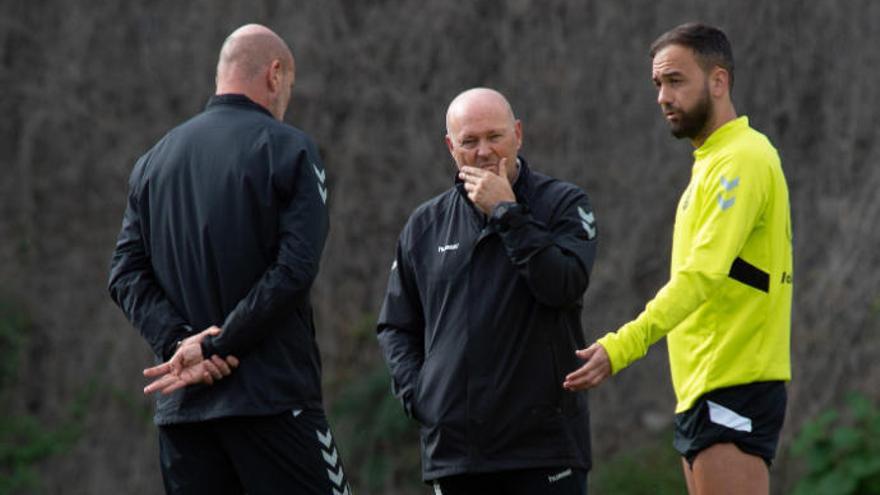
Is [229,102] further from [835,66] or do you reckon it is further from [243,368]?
[835,66]

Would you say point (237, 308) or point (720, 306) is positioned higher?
point (237, 308)

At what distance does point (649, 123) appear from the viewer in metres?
9.64

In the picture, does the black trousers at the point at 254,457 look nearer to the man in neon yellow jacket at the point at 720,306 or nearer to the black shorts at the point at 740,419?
the man in neon yellow jacket at the point at 720,306

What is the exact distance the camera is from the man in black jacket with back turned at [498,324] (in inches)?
183

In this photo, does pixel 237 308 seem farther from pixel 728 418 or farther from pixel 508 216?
pixel 728 418

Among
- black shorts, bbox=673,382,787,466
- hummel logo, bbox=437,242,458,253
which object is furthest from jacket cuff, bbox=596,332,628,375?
hummel logo, bbox=437,242,458,253

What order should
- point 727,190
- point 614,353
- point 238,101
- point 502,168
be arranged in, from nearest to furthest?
point 614,353 < point 727,190 < point 502,168 < point 238,101

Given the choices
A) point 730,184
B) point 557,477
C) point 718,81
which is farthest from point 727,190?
point 557,477

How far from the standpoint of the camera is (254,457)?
4.84 metres

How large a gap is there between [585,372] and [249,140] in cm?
131

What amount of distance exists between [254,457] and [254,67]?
1.29 m

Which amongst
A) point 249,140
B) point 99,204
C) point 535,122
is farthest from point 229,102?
point 99,204

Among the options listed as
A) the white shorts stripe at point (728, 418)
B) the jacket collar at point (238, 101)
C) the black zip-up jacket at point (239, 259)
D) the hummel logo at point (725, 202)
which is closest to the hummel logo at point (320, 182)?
the black zip-up jacket at point (239, 259)

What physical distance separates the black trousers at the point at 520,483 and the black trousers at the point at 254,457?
0.38m
